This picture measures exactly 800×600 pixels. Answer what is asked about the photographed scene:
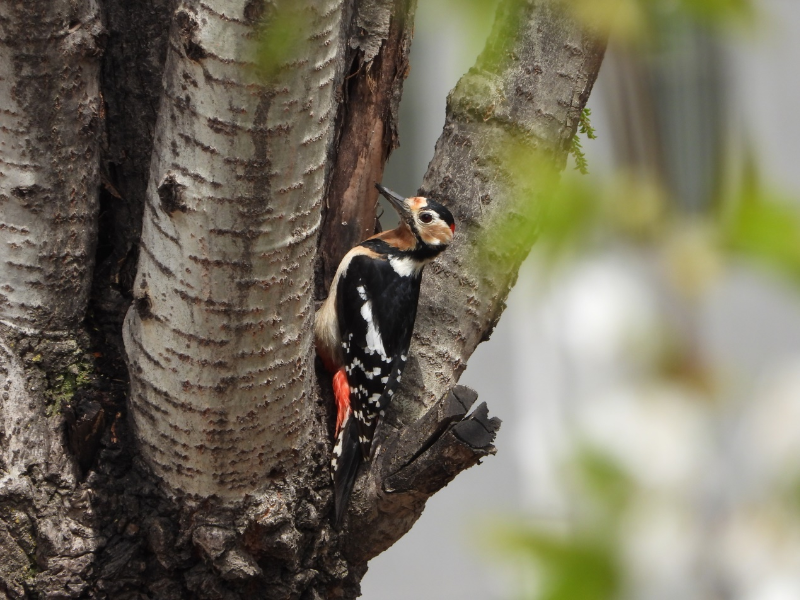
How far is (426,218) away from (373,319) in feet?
1.53

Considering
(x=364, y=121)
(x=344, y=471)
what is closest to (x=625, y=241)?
(x=344, y=471)

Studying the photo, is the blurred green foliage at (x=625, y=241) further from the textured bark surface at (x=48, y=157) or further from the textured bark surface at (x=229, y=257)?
the textured bark surface at (x=48, y=157)

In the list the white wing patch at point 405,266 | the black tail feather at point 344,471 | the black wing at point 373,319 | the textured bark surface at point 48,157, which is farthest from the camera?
the white wing patch at point 405,266

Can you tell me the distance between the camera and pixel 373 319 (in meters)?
3.28

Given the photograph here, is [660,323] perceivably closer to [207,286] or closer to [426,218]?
[207,286]

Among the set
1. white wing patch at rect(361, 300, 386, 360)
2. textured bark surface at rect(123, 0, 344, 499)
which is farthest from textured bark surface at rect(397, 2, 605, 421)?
white wing patch at rect(361, 300, 386, 360)

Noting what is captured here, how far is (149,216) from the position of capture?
5.89ft

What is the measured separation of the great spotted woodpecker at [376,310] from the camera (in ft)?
8.81

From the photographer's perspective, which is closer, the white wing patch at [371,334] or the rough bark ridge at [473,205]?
the rough bark ridge at [473,205]

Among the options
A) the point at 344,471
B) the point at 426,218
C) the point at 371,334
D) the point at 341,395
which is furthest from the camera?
the point at 371,334

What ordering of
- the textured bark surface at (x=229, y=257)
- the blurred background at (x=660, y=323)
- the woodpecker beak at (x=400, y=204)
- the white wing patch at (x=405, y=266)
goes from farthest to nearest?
the white wing patch at (x=405, y=266), the woodpecker beak at (x=400, y=204), the textured bark surface at (x=229, y=257), the blurred background at (x=660, y=323)

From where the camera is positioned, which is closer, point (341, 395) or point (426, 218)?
point (341, 395)

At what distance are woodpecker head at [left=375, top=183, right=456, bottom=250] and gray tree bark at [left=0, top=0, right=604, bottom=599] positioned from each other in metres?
0.15

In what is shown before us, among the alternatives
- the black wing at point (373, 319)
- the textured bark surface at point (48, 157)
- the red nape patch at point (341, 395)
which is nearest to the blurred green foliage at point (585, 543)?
the textured bark surface at point (48, 157)
